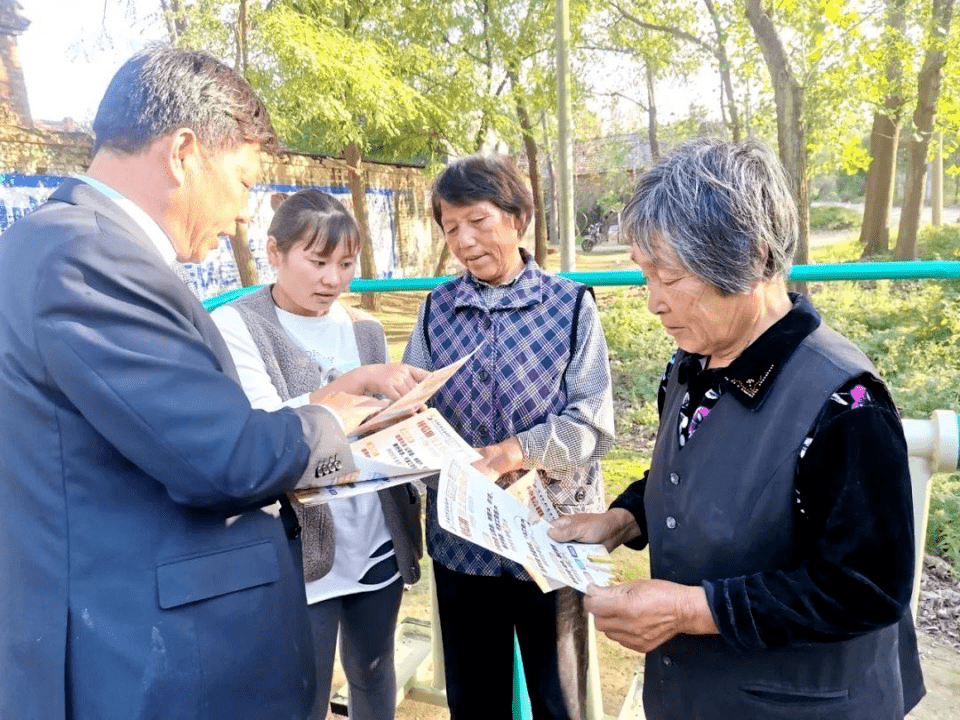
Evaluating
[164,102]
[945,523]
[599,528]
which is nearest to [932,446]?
[599,528]

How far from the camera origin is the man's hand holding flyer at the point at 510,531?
42.7 inches

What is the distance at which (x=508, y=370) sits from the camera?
5.63 feet

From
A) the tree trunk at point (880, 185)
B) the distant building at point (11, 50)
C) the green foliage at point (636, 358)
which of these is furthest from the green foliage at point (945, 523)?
the distant building at point (11, 50)

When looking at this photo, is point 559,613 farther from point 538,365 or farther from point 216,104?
point 216,104

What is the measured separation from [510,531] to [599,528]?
309 millimetres

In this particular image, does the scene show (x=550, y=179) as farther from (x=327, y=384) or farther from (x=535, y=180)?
(x=327, y=384)

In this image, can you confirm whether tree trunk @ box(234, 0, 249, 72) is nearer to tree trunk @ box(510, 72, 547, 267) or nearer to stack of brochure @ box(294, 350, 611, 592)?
tree trunk @ box(510, 72, 547, 267)

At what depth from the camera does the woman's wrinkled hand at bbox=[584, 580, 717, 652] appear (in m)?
1.09

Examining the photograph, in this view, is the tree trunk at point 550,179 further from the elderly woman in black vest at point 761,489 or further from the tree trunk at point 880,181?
the elderly woman in black vest at point 761,489

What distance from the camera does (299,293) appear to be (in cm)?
181

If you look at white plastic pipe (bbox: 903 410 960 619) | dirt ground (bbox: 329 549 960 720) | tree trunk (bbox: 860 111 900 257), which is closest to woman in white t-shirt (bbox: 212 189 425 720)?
dirt ground (bbox: 329 549 960 720)

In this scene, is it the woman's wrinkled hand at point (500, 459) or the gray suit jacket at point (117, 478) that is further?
the woman's wrinkled hand at point (500, 459)

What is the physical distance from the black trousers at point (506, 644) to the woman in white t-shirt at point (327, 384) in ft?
0.58

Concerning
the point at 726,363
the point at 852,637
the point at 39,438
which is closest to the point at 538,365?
the point at 726,363
